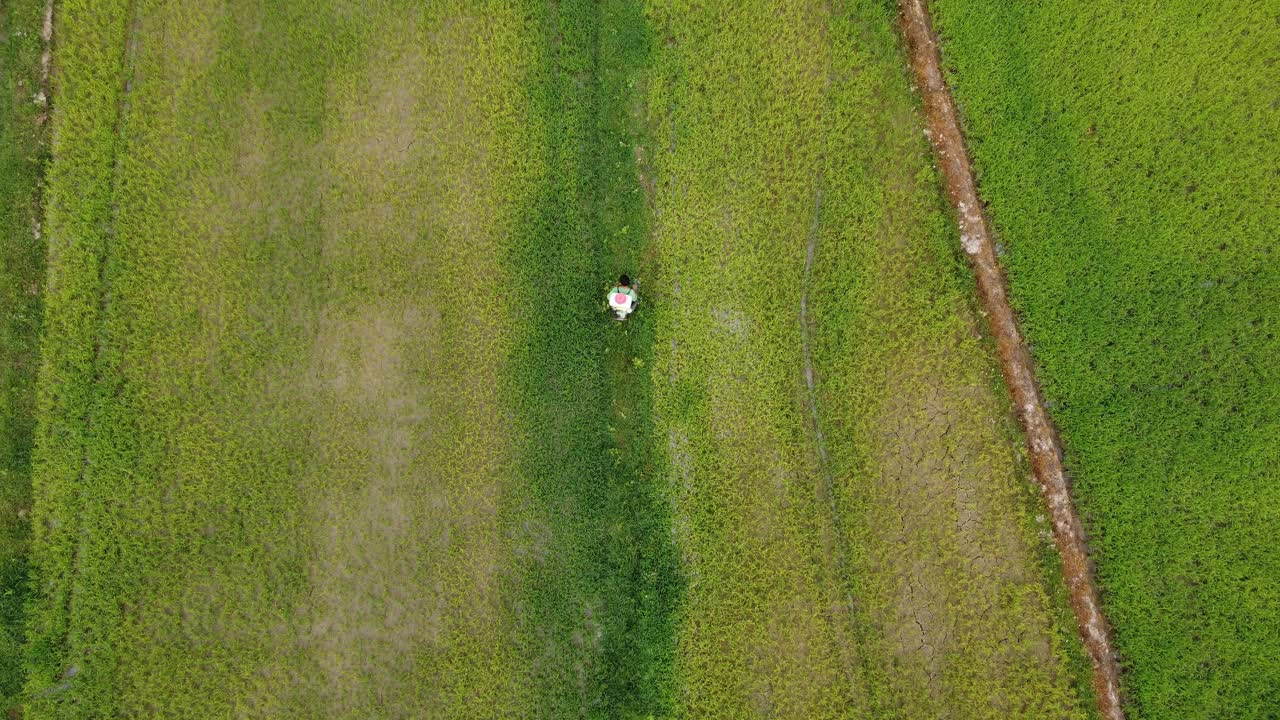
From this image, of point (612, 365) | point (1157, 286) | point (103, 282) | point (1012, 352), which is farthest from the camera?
point (612, 365)

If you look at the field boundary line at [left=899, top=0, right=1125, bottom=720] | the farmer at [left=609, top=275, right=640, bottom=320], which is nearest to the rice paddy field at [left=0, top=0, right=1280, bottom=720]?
the field boundary line at [left=899, top=0, right=1125, bottom=720]

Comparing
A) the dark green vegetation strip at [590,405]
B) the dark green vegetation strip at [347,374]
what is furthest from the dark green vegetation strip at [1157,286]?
the dark green vegetation strip at [347,374]

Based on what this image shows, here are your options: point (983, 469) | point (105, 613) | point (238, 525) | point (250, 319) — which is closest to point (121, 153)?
point (250, 319)

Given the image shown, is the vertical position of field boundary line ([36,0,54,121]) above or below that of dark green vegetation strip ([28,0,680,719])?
above

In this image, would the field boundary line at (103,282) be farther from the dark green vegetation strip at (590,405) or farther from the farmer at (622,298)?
the farmer at (622,298)

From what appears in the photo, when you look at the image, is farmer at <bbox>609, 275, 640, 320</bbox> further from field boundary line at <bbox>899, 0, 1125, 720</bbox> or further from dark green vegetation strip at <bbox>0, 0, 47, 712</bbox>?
dark green vegetation strip at <bbox>0, 0, 47, 712</bbox>

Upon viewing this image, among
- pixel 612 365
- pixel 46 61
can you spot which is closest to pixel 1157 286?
pixel 612 365

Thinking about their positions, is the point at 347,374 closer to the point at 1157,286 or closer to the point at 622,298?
the point at 622,298
